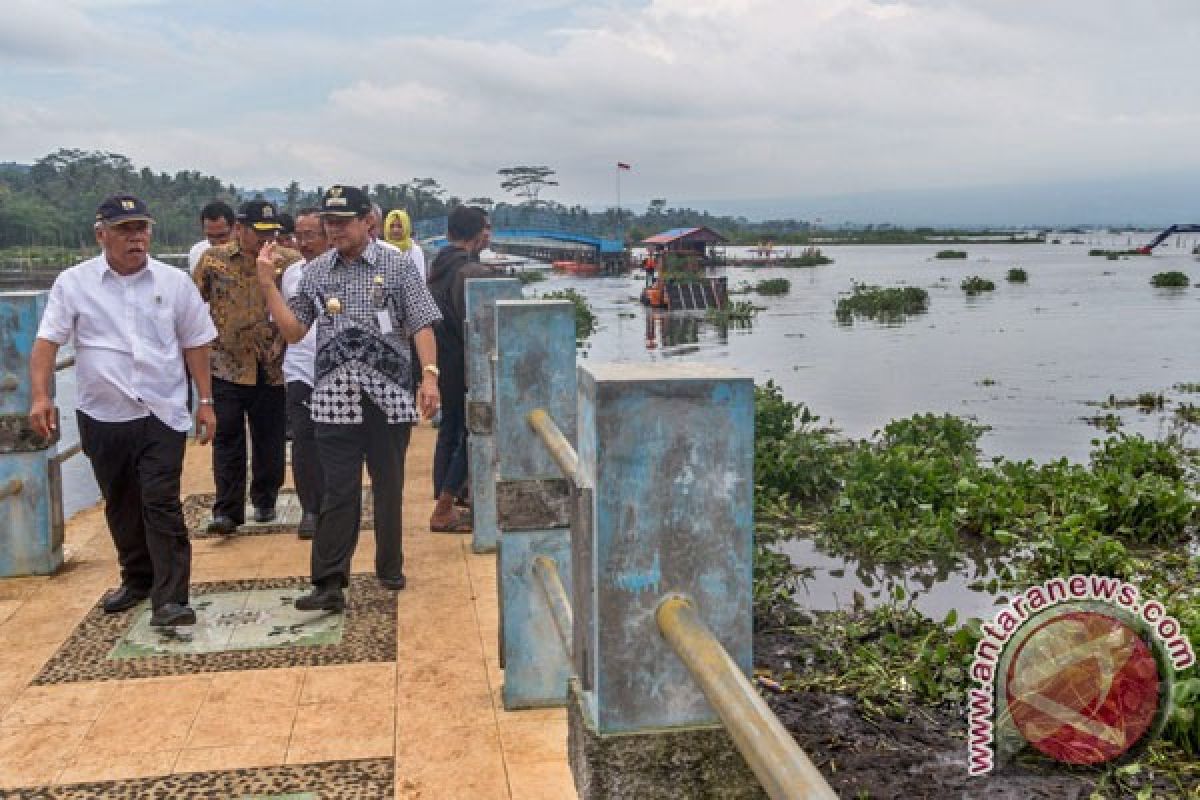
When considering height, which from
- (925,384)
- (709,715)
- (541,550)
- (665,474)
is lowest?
(925,384)

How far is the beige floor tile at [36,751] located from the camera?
337 centimetres

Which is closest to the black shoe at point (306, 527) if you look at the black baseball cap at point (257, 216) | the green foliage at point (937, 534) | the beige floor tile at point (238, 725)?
the black baseball cap at point (257, 216)

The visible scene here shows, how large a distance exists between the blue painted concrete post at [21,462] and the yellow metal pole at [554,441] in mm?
3000

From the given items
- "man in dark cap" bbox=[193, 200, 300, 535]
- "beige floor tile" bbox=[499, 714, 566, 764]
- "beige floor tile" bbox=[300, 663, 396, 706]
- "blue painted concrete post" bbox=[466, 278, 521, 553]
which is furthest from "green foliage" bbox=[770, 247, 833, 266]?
"beige floor tile" bbox=[499, 714, 566, 764]

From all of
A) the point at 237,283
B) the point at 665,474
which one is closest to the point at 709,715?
the point at 665,474

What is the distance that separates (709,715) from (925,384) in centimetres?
1933

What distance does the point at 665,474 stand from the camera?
154 centimetres

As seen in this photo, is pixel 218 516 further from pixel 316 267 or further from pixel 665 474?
pixel 665 474

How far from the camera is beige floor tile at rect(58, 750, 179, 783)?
3375mm

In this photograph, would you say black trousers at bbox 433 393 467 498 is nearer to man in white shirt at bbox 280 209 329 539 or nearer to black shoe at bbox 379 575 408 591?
man in white shirt at bbox 280 209 329 539

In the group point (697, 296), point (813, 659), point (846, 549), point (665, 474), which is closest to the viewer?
point (665, 474)

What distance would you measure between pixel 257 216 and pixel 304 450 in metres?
1.22

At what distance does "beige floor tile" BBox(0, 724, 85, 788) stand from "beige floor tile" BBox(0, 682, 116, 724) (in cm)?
6
